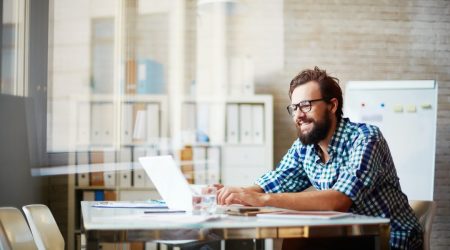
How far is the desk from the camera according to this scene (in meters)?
1.84

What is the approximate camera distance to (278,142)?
5965 mm

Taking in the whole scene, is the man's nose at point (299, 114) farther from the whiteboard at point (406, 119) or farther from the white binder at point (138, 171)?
the white binder at point (138, 171)

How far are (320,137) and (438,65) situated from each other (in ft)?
12.2

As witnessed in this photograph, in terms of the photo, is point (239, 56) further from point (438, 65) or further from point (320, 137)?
point (320, 137)

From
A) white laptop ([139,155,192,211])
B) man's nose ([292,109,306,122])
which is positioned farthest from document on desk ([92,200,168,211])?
man's nose ([292,109,306,122])

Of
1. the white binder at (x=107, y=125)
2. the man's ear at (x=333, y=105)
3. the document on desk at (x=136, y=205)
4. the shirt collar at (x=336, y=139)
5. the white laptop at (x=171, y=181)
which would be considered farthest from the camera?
the white binder at (x=107, y=125)

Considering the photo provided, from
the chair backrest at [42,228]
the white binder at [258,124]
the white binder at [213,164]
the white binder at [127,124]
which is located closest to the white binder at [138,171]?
the white binder at [127,124]

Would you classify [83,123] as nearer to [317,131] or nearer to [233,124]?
[233,124]

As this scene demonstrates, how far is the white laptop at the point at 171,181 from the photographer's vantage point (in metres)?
2.37

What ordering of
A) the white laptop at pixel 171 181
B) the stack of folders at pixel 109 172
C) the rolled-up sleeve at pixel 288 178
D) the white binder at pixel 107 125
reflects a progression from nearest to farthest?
the white laptop at pixel 171 181 → the rolled-up sleeve at pixel 288 178 → the stack of folders at pixel 109 172 → the white binder at pixel 107 125

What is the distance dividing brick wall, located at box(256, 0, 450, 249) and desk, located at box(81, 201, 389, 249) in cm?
398

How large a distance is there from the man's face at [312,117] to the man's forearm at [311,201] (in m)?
0.37

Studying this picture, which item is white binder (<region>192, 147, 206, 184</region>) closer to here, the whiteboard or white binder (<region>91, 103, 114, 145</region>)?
white binder (<region>91, 103, 114, 145</region>)

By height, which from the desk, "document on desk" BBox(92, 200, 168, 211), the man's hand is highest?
the man's hand
